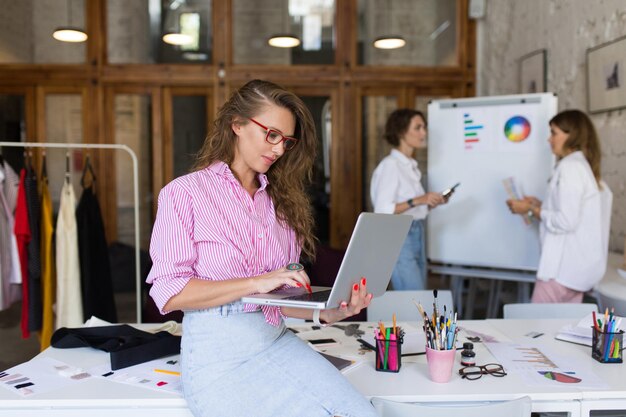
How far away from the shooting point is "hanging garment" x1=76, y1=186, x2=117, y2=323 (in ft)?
13.0

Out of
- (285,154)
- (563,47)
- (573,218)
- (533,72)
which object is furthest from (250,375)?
(533,72)

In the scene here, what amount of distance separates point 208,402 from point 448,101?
376cm

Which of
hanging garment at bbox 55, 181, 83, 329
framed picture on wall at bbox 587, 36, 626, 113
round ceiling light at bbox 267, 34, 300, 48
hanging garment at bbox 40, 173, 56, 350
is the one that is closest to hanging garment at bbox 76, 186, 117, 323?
hanging garment at bbox 55, 181, 83, 329

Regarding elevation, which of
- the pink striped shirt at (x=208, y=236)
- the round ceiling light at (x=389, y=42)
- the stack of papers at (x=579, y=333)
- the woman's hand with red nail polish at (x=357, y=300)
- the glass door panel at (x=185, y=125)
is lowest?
the stack of papers at (x=579, y=333)

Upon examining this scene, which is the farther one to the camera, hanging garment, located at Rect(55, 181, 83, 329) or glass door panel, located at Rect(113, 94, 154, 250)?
glass door panel, located at Rect(113, 94, 154, 250)

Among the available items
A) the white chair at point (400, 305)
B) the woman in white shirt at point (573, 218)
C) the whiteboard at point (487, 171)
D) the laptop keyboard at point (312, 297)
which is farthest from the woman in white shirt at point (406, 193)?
the laptop keyboard at point (312, 297)

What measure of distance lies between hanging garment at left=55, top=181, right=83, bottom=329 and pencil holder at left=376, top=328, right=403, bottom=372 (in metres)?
2.48

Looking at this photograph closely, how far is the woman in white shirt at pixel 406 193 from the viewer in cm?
439

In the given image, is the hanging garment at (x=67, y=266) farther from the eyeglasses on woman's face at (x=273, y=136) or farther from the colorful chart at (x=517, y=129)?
the colorful chart at (x=517, y=129)

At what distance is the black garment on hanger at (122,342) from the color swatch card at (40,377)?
13cm

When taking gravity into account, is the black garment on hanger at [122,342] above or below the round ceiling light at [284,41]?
below

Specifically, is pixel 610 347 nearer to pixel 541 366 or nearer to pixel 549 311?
pixel 541 366

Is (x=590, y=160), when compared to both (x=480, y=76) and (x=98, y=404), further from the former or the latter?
(x=480, y=76)

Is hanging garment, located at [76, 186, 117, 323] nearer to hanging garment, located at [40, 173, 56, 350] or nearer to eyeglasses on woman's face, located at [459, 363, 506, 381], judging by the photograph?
hanging garment, located at [40, 173, 56, 350]
